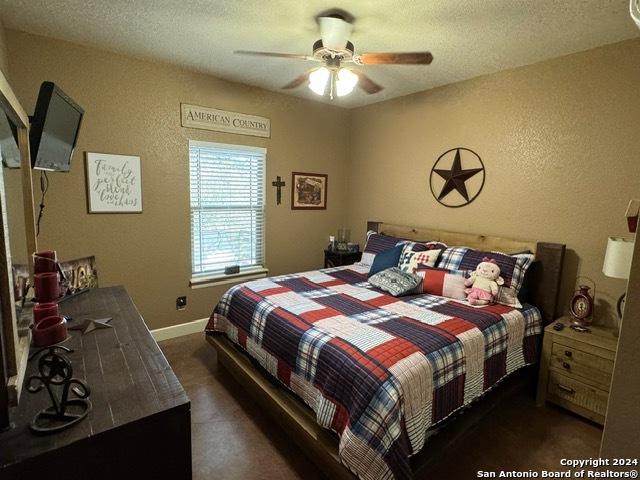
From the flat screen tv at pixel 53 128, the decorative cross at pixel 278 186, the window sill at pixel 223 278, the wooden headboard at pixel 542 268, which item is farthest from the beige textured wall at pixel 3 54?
the wooden headboard at pixel 542 268

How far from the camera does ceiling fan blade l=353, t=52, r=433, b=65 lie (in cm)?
186

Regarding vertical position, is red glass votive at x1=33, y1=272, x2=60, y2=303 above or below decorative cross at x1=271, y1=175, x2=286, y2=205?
below

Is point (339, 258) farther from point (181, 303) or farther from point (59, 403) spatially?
point (59, 403)

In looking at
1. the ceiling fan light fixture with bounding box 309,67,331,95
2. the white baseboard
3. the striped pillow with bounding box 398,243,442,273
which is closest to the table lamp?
the striped pillow with bounding box 398,243,442,273

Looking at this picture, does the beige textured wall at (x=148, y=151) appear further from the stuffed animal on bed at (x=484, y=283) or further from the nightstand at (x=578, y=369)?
the nightstand at (x=578, y=369)

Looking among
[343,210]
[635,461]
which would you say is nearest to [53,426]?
[635,461]

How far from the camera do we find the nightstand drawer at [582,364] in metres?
2.08

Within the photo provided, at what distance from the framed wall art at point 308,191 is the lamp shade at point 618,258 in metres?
2.83

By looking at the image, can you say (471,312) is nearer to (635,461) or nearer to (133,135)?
(635,461)

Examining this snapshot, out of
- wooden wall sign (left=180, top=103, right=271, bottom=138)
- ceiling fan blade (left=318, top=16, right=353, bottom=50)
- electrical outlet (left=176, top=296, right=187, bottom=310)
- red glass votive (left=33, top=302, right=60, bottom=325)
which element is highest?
ceiling fan blade (left=318, top=16, right=353, bottom=50)

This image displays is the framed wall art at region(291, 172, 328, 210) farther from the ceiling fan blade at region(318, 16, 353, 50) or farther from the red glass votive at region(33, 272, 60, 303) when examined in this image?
the red glass votive at region(33, 272, 60, 303)

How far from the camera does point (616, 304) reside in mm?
2355

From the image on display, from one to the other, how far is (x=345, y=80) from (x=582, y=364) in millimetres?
2452

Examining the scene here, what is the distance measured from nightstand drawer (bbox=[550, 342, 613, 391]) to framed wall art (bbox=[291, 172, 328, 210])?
9.06 feet
